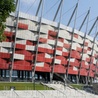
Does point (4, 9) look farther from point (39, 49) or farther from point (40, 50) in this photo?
point (40, 50)

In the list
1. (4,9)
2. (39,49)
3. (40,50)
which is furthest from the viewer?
(40,50)

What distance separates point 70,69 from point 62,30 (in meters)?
13.1

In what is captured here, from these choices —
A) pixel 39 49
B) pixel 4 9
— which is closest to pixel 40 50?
pixel 39 49

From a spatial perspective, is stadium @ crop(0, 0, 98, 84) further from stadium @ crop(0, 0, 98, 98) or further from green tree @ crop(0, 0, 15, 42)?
green tree @ crop(0, 0, 15, 42)

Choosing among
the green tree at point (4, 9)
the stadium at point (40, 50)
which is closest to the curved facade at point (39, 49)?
the stadium at point (40, 50)

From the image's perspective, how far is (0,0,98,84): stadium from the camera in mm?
70312

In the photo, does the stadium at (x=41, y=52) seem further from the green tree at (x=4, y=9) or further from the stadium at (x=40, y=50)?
the green tree at (x=4, y=9)

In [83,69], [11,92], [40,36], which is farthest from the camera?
[83,69]

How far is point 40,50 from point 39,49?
459 millimetres

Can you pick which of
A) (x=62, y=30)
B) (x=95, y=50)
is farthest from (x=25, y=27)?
(x=95, y=50)

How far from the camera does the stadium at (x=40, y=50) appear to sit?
231ft

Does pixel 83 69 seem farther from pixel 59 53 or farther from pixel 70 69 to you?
pixel 59 53

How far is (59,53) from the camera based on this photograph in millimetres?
81000

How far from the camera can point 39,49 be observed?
248ft
